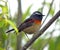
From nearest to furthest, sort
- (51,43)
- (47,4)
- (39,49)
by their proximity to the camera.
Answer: (39,49) < (51,43) < (47,4)

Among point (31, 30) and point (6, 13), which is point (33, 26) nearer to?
point (31, 30)

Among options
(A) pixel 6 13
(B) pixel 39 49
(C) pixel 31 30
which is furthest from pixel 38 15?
(A) pixel 6 13

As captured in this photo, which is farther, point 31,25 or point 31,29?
point 31,25

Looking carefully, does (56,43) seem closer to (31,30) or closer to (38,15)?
(31,30)

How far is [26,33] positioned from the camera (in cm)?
435

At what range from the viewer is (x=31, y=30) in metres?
4.42

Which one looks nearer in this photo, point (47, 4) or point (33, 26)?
point (47, 4)

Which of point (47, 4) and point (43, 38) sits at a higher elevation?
point (47, 4)

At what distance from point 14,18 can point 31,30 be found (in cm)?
85

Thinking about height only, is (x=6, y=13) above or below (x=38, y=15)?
above

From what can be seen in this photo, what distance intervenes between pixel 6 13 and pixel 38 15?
2.82 metres

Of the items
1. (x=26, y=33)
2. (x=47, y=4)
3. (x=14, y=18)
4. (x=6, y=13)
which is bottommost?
(x=26, y=33)

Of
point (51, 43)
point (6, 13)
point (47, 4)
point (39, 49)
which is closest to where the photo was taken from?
point (6, 13)

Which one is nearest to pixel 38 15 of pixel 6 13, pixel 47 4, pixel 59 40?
pixel 47 4
